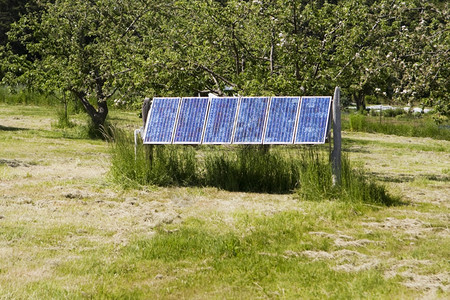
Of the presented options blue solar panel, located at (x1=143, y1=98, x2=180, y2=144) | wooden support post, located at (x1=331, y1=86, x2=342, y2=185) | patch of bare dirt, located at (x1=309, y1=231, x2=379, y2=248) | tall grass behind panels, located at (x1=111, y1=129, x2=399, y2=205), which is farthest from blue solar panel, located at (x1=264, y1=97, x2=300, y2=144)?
patch of bare dirt, located at (x1=309, y1=231, x2=379, y2=248)

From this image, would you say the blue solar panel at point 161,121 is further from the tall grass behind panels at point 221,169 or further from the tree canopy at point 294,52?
the tree canopy at point 294,52

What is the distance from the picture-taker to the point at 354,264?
6629 mm

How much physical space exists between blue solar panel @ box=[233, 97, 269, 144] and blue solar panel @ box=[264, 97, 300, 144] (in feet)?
0.38

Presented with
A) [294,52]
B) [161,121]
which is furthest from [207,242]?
[294,52]

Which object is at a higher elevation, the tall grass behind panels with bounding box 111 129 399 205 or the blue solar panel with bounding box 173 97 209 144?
the blue solar panel with bounding box 173 97 209 144

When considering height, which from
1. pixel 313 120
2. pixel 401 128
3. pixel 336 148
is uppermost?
pixel 313 120

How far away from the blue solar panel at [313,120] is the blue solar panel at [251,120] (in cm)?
63

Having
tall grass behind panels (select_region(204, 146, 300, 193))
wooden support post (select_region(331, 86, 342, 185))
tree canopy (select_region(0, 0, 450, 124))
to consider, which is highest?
tree canopy (select_region(0, 0, 450, 124))

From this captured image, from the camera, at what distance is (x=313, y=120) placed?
10.6 metres

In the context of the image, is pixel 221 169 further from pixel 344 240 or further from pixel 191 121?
pixel 344 240

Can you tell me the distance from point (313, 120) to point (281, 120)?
53cm

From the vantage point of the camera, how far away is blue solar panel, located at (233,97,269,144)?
35.1 ft

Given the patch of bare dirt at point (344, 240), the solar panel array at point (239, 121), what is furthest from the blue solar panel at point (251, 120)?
the patch of bare dirt at point (344, 240)

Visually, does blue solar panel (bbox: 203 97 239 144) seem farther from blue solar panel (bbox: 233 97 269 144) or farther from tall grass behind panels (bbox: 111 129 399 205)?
tall grass behind panels (bbox: 111 129 399 205)
